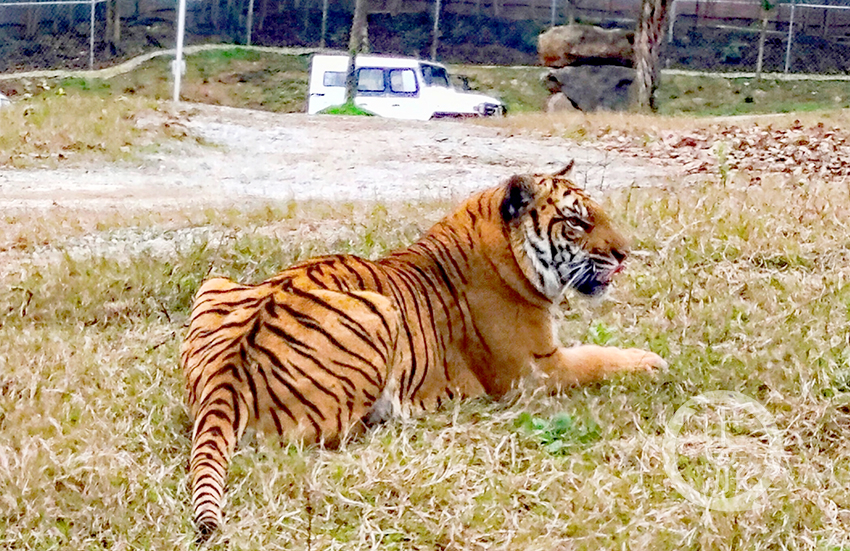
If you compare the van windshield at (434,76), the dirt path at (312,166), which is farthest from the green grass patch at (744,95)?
the dirt path at (312,166)

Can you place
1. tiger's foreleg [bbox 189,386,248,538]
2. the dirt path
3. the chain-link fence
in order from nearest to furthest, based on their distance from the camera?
tiger's foreleg [bbox 189,386,248,538] < the dirt path < the chain-link fence

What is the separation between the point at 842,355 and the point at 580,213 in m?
1.22

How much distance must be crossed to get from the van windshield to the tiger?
1694 centimetres

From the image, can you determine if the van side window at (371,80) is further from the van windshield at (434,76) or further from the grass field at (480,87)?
the grass field at (480,87)

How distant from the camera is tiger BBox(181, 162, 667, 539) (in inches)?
151

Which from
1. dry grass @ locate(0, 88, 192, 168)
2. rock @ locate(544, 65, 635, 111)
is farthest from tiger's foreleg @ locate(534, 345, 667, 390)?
rock @ locate(544, 65, 635, 111)

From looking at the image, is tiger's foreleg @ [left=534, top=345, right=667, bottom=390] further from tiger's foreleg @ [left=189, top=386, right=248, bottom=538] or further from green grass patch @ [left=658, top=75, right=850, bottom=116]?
green grass patch @ [left=658, top=75, right=850, bottom=116]

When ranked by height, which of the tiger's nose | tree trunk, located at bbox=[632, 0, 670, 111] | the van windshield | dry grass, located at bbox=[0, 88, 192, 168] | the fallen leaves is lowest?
dry grass, located at bbox=[0, 88, 192, 168]

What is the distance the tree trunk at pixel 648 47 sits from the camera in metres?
18.7

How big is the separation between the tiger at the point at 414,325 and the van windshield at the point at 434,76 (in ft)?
55.6

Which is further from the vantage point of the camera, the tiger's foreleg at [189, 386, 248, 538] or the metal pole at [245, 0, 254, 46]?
the metal pole at [245, 0, 254, 46]

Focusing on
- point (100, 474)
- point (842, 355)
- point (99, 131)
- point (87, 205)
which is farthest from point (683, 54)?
point (100, 474)

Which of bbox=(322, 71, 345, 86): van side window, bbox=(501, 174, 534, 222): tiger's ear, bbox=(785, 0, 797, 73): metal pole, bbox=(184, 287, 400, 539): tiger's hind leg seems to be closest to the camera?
bbox=(184, 287, 400, 539): tiger's hind leg

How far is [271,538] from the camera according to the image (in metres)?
3.28
